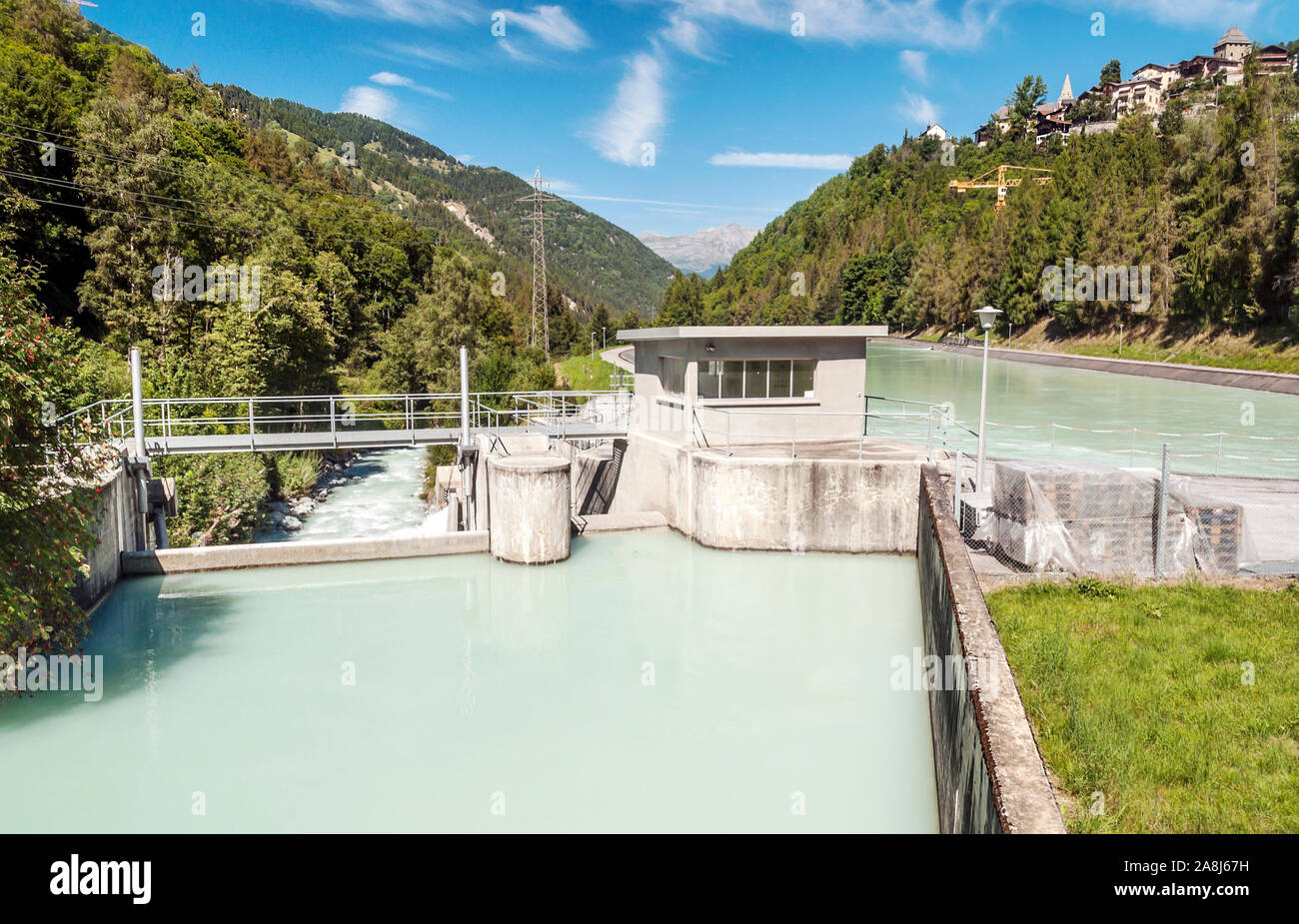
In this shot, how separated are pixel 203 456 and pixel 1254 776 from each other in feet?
91.9

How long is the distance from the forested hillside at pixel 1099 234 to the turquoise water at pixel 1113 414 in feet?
28.7

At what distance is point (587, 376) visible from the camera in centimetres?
6016

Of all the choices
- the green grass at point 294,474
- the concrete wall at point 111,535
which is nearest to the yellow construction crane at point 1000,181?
the green grass at point 294,474

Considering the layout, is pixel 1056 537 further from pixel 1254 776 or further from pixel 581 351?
pixel 581 351

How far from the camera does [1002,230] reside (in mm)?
92938

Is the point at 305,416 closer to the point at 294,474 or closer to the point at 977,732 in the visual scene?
the point at 294,474

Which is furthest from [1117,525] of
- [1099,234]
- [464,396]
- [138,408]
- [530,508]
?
[1099,234]

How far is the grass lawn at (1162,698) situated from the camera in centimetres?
609

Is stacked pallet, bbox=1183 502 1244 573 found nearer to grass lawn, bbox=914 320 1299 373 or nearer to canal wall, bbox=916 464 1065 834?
canal wall, bbox=916 464 1065 834

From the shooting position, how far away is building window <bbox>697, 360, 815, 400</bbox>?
61.6 ft

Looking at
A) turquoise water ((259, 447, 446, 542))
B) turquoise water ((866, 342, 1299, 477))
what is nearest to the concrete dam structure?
turquoise water ((866, 342, 1299, 477))

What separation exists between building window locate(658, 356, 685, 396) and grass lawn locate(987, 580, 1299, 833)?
960cm
